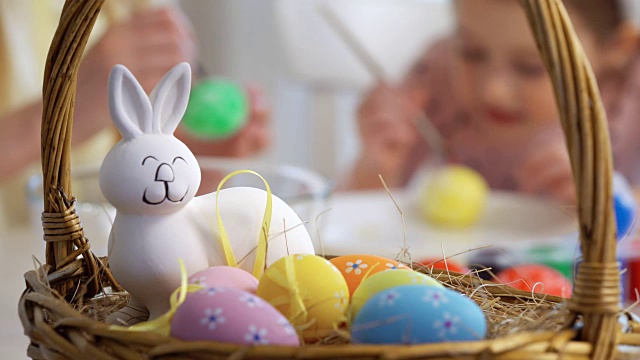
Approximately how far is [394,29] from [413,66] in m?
0.13

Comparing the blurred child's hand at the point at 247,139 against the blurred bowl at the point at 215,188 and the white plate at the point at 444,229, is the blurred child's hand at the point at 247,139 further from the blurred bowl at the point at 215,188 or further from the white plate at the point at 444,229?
the blurred bowl at the point at 215,188

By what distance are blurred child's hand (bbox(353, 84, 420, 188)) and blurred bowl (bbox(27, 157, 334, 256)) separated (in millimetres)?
961

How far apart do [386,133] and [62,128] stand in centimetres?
142

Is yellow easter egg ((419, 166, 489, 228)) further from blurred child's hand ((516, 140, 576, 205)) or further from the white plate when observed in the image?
blurred child's hand ((516, 140, 576, 205))

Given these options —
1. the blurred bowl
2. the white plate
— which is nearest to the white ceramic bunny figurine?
the blurred bowl

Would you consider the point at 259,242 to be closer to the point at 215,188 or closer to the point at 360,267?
the point at 360,267

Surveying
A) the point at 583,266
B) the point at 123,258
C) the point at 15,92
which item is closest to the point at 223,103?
the point at 15,92

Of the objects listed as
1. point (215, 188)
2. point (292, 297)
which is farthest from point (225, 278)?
point (215, 188)

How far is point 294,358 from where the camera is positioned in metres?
0.35

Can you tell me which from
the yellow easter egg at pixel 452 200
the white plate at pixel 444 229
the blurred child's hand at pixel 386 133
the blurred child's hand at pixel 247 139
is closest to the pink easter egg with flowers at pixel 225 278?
the white plate at pixel 444 229

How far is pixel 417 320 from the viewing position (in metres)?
0.39

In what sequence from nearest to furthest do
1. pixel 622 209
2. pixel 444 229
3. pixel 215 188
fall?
pixel 215 188 < pixel 622 209 < pixel 444 229

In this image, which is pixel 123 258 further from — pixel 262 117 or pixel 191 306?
pixel 262 117

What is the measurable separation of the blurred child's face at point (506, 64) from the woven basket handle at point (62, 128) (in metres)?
1.26
